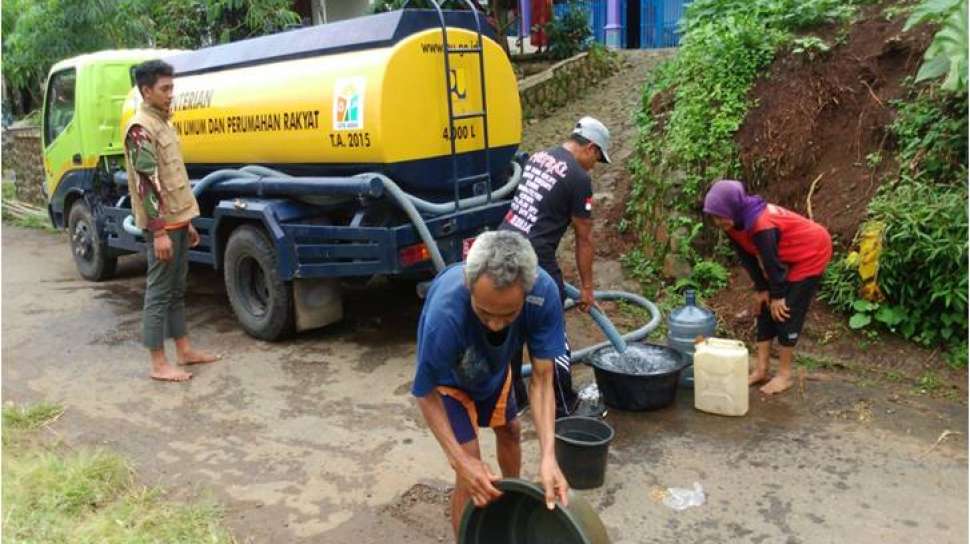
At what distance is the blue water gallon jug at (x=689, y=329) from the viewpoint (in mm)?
4645

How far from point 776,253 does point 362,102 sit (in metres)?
2.70

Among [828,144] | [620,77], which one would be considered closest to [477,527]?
[828,144]

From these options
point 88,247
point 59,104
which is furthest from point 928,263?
point 59,104

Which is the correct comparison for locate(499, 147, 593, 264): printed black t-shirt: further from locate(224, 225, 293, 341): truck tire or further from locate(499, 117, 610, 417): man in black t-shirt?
locate(224, 225, 293, 341): truck tire

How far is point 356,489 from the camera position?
3734 mm

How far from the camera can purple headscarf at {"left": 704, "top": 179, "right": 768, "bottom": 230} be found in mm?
4129

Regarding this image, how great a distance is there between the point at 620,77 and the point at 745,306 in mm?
6584

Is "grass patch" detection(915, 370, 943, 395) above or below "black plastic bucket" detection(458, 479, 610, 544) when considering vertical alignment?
below

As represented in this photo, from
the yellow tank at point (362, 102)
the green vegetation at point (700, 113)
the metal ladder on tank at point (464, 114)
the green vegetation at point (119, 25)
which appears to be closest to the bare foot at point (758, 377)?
the green vegetation at point (700, 113)

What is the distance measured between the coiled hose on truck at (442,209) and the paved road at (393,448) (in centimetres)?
54

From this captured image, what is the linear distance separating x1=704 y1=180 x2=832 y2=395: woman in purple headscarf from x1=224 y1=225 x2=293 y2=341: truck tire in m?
3.14

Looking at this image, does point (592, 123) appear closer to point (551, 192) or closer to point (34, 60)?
point (551, 192)

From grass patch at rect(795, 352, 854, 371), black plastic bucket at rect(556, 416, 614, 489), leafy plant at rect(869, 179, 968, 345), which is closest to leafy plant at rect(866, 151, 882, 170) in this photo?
leafy plant at rect(869, 179, 968, 345)

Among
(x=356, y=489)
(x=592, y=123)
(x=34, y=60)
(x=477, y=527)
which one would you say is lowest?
(x=356, y=489)
